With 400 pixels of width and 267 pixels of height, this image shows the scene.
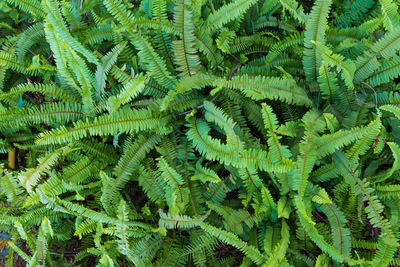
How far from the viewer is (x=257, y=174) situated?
9.05 ft

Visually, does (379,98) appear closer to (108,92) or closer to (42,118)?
(108,92)

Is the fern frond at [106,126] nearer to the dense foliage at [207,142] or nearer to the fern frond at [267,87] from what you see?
the dense foliage at [207,142]

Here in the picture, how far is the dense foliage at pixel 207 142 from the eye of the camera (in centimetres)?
251

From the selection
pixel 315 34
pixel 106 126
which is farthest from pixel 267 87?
pixel 106 126

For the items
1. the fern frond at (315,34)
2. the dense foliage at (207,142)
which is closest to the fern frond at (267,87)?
the dense foliage at (207,142)

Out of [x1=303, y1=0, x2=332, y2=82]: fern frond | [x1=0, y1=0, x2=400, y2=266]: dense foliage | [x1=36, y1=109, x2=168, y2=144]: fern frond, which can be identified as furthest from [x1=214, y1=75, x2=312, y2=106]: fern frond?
[x1=36, y1=109, x2=168, y2=144]: fern frond

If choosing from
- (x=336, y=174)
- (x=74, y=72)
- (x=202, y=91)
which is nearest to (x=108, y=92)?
(x=74, y=72)

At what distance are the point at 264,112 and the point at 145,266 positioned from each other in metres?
1.57

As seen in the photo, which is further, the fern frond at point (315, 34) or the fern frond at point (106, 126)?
the fern frond at point (315, 34)

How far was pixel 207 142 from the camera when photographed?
254 centimetres

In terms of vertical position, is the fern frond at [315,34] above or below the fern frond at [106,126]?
above

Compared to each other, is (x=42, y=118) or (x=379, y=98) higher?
(x=42, y=118)

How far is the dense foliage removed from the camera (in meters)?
2.51

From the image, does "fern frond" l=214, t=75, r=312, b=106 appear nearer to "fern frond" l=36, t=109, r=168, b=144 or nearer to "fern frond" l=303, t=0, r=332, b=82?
"fern frond" l=303, t=0, r=332, b=82
